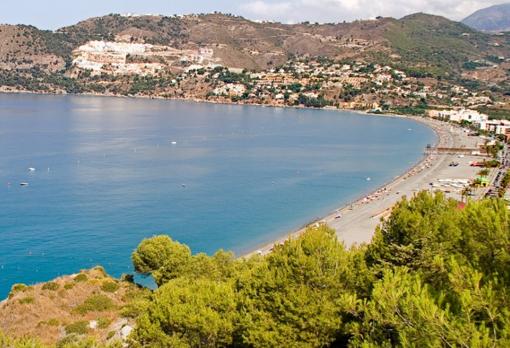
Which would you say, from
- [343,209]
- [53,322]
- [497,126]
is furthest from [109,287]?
[497,126]

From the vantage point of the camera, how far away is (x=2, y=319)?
654 inches

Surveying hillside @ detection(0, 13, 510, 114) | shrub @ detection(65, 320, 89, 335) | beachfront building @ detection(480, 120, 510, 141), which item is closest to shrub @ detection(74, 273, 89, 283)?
shrub @ detection(65, 320, 89, 335)

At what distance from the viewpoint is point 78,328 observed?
15602mm

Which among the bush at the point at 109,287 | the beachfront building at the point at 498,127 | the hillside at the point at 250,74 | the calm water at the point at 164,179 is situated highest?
the hillside at the point at 250,74

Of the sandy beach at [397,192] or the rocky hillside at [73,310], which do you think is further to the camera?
the sandy beach at [397,192]

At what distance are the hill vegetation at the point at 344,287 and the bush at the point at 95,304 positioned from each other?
631cm

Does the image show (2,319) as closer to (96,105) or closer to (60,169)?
(60,169)

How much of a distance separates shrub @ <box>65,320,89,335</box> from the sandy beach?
1083 cm

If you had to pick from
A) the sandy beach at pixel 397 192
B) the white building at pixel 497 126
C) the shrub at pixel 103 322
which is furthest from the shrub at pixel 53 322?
the white building at pixel 497 126

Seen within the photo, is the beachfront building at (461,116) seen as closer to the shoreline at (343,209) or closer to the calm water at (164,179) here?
the calm water at (164,179)

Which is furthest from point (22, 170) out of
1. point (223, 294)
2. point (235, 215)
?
point (223, 294)

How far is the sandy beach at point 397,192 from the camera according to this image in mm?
34031

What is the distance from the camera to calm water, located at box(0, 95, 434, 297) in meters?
33.6

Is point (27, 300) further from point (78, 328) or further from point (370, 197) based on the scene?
point (370, 197)
